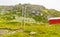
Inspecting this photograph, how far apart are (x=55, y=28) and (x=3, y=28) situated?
7.97 feet

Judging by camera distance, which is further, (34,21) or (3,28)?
(34,21)

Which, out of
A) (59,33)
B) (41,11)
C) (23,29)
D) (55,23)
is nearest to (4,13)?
(41,11)

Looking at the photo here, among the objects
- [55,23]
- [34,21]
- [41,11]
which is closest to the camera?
[55,23]

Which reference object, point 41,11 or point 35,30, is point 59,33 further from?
point 41,11

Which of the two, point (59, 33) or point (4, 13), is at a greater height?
point (4, 13)

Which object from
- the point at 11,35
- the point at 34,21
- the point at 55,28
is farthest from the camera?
the point at 34,21

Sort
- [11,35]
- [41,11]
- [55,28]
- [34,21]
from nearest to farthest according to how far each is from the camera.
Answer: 1. [11,35]
2. [55,28]
3. [34,21]
4. [41,11]

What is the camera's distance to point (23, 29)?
6.70 meters

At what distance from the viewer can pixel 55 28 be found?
6672 millimetres

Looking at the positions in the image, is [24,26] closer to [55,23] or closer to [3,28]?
[3,28]

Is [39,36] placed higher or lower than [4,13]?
lower

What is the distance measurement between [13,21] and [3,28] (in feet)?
3.40

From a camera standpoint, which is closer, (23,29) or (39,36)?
(39,36)

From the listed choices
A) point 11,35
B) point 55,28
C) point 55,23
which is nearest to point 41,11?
point 55,23
